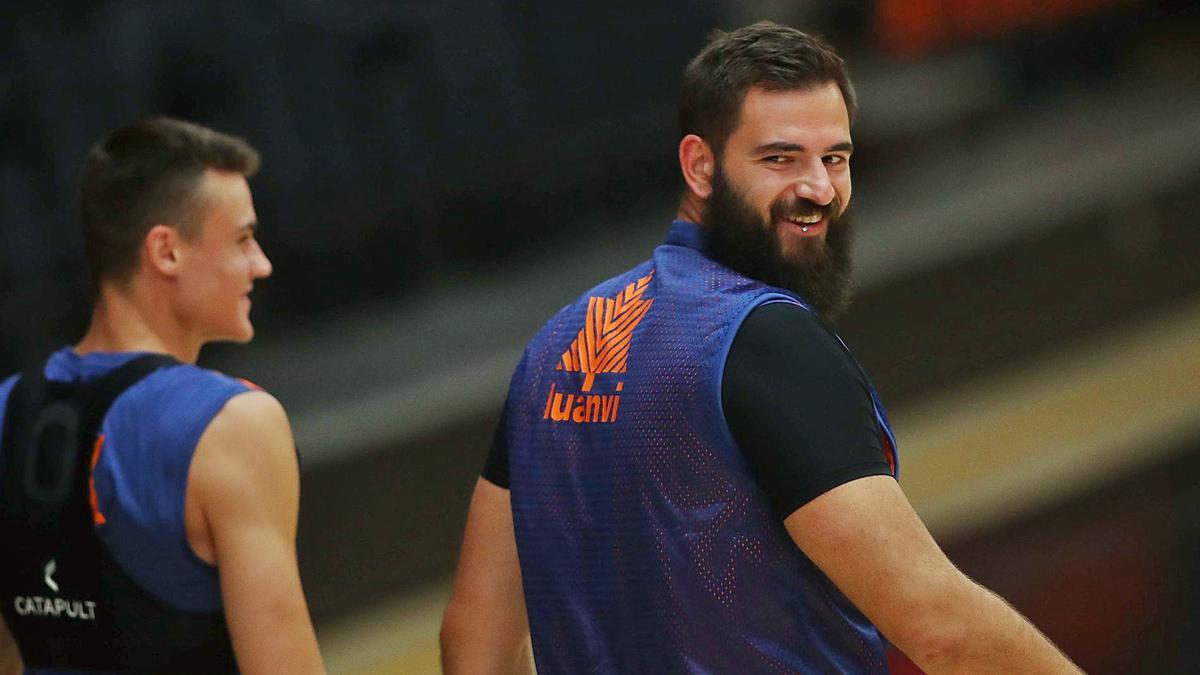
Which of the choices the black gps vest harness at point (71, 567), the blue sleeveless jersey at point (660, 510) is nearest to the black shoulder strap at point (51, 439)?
the black gps vest harness at point (71, 567)

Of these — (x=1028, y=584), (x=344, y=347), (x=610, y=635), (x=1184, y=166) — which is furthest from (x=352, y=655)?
(x=1184, y=166)

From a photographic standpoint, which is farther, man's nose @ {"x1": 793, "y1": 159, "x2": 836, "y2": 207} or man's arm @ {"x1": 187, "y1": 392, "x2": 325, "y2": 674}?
man's arm @ {"x1": 187, "y1": 392, "x2": 325, "y2": 674}

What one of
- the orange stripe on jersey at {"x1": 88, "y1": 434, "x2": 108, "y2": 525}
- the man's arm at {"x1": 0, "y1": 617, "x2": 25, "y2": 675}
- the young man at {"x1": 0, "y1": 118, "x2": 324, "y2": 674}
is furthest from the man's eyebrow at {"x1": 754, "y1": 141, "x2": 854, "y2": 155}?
the man's arm at {"x1": 0, "y1": 617, "x2": 25, "y2": 675}

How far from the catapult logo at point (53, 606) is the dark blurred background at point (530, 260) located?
2.76 m

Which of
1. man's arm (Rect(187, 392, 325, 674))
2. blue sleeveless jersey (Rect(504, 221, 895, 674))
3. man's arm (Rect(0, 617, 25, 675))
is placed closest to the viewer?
blue sleeveless jersey (Rect(504, 221, 895, 674))

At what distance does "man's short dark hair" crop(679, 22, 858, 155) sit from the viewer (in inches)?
76.9

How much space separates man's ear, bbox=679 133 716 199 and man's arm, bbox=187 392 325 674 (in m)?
0.68

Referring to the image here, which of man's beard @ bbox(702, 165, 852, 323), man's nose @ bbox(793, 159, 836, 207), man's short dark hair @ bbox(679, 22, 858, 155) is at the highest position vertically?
man's short dark hair @ bbox(679, 22, 858, 155)

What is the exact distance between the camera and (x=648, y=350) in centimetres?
193

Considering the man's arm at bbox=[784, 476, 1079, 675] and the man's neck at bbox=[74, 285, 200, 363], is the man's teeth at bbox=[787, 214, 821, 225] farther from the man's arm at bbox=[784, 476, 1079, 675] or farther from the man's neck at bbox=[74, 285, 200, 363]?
the man's neck at bbox=[74, 285, 200, 363]

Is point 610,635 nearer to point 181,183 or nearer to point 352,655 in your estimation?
point 181,183

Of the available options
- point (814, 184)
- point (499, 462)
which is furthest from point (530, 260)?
point (814, 184)

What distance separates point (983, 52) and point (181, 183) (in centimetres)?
670

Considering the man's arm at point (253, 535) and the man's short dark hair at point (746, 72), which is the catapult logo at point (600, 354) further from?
the man's arm at point (253, 535)
